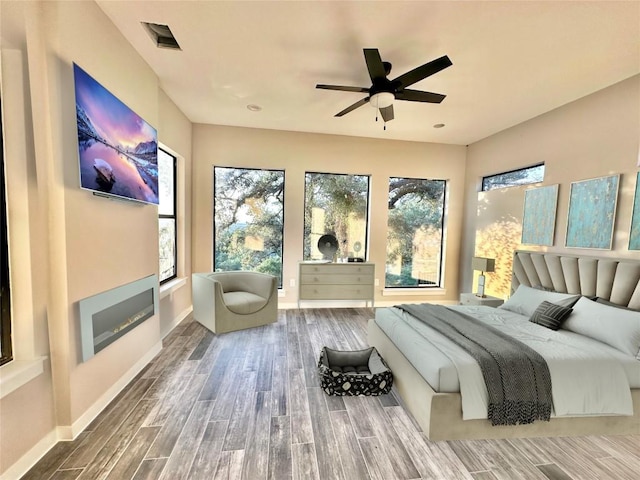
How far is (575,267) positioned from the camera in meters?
2.83

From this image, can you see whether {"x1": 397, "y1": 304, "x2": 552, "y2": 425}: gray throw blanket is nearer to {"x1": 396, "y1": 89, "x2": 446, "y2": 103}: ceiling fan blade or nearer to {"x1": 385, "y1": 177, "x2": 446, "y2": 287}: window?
{"x1": 396, "y1": 89, "x2": 446, "y2": 103}: ceiling fan blade

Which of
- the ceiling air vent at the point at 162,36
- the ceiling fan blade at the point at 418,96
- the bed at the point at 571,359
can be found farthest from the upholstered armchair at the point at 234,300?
the ceiling fan blade at the point at 418,96

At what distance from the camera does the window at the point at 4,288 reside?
142 cm

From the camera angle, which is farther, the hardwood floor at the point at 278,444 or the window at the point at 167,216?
the window at the point at 167,216

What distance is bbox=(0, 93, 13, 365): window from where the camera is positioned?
1.42m

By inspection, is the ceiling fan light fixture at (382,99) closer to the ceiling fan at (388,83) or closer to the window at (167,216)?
the ceiling fan at (388,83)

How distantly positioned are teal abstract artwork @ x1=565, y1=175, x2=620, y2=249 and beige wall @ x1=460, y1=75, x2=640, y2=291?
0.18 ft

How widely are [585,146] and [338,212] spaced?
3.26 meters

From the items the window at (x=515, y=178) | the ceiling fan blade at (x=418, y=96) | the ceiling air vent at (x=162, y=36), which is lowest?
the window at (x=515, y=178)

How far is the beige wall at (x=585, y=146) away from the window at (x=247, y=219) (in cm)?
367

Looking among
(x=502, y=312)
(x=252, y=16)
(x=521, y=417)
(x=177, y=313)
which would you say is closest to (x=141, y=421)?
(x=177, y=313)

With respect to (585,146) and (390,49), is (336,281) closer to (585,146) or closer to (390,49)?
(390,49)

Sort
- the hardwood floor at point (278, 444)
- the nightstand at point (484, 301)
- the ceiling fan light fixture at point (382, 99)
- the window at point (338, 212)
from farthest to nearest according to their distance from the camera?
the window at point (338, 212), the nightstand at point (484, 301), the ceiling fan light fixture at point (382, 99), the hardwood floor at point (278, 444)

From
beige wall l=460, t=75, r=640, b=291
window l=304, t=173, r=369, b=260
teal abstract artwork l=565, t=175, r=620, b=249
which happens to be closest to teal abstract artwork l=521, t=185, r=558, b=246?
beige wall l=460, t=75, r=640, b=291
